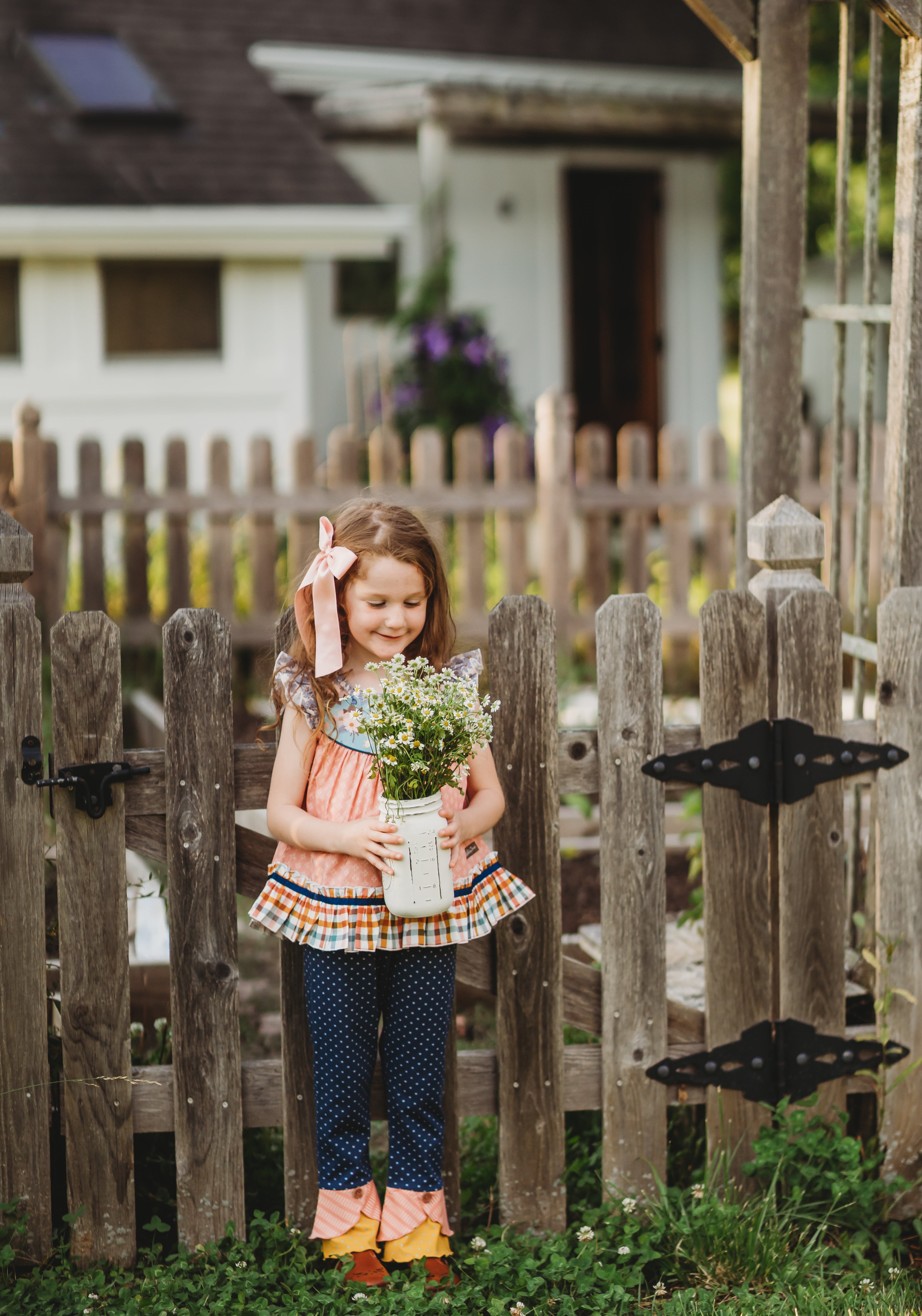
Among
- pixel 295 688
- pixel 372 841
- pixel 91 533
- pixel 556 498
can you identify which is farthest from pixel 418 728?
pixel 556 498

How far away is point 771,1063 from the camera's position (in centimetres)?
305

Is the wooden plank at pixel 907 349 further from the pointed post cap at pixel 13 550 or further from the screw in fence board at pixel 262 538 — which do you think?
the screw in fence board at pixel 262 538

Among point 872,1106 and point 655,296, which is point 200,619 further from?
point 655,296

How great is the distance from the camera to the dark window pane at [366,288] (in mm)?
12656

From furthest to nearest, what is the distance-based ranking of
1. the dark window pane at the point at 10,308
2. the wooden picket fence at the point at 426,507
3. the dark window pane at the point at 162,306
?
the dark window pane at the point at 162,306
the dark window pane at the point at 10,308
the wooden picket fence at the point at 426,507

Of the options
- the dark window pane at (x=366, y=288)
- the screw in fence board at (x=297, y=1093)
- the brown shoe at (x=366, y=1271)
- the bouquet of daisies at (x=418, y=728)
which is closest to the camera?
the bouquet of daisies at (x=418, y=728)

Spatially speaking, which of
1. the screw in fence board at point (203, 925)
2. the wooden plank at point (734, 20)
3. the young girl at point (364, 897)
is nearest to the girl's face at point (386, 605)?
the young girl at point (364, 897)

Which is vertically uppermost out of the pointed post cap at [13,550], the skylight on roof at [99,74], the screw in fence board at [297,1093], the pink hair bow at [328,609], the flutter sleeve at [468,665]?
the skylight on roof at [99,74]

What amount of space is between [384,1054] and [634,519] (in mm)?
6375

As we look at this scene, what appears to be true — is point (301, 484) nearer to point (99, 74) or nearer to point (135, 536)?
point (135, 536)

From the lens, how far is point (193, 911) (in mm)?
A: 2865

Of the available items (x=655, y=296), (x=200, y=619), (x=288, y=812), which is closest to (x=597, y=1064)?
(x=288, y=812)

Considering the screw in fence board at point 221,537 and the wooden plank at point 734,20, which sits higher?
the wooden plank at point 734,20

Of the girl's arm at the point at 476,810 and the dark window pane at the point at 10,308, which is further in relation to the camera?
the dark window pane at the point at 10,308
